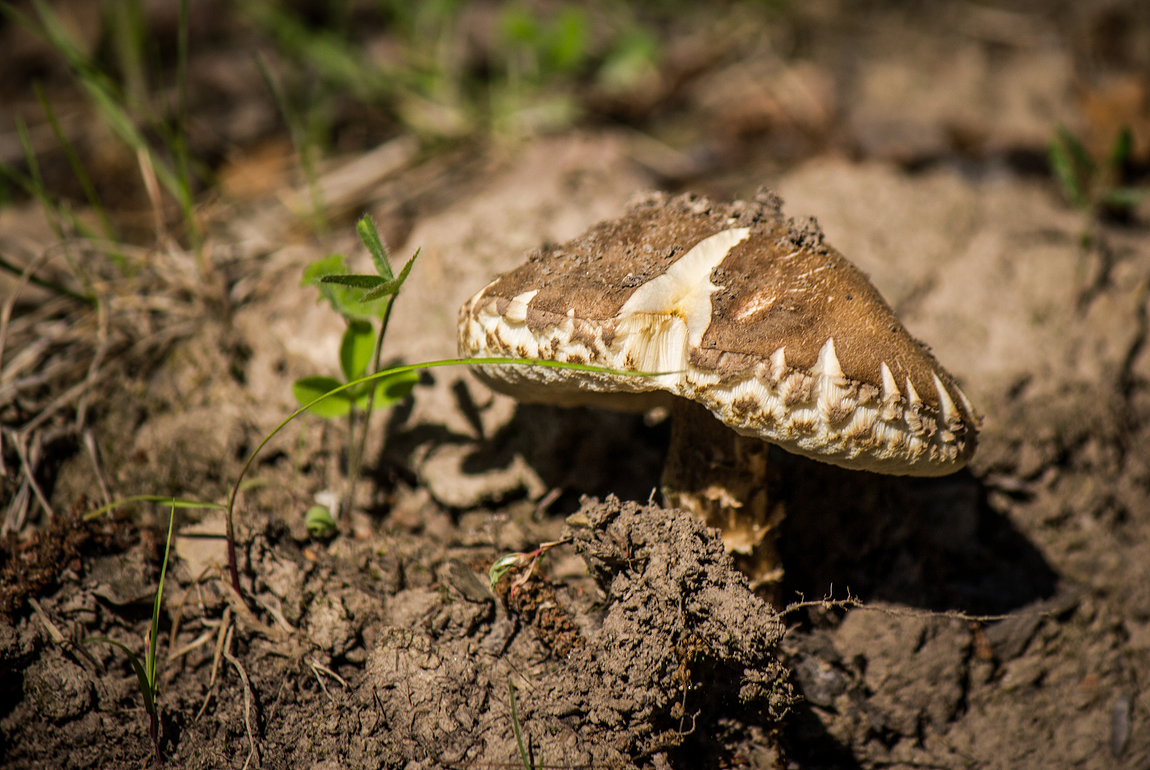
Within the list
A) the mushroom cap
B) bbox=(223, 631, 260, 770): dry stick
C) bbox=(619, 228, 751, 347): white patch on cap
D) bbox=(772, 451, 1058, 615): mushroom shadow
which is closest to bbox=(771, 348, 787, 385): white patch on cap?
the mushroom cap

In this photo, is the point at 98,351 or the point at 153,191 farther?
the point at 153,191

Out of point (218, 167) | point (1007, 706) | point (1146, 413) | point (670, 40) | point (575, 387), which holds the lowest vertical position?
point (1007, 706)

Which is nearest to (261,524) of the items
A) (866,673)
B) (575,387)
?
(575,387)

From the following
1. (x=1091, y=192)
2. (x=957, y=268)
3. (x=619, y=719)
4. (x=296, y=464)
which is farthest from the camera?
(x=1091, y=192)

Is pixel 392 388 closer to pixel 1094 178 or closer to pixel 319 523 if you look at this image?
pixel 319 523

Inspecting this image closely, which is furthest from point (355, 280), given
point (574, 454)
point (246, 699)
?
point (246, 699)

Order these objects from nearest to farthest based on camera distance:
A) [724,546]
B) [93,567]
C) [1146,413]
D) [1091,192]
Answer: [724,546] < [93,567] < [1146,413] < [1091,192]

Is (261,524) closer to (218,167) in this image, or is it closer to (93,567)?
(93,567)
